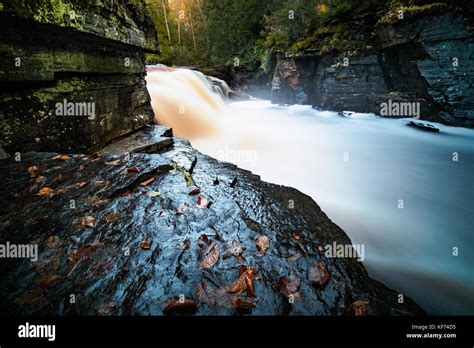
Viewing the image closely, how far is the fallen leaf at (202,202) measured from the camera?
266 cm

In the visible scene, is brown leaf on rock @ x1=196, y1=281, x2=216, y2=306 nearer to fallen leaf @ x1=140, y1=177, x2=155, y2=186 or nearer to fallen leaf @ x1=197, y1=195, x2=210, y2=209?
fallen leaf @ x1=197, y1=195, x2=210, y2=209

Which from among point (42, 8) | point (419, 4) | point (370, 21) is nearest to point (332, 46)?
point (370, 21)

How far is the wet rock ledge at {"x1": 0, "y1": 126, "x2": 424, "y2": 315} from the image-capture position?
154 centimetres

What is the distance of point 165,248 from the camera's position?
6.48ft

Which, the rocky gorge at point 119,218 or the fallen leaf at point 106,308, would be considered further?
the rocky gorge at point 119,218

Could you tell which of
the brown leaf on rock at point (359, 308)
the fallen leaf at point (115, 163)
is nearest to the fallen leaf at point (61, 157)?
the fallen leaf at point (115, 163)

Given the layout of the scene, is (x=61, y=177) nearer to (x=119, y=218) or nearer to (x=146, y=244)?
(x=119, y=218)

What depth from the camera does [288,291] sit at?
1.65 metres

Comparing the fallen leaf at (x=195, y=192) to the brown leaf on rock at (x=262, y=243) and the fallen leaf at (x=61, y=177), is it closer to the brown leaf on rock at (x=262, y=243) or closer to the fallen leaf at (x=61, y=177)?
the brown leaf on rock at (x=262, y=243)

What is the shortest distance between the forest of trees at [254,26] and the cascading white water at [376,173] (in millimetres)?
4305

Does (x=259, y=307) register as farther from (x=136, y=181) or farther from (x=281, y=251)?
(x=136, y=181)

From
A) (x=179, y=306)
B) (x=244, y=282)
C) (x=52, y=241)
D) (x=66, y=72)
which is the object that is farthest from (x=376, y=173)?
(x=66, y=72)

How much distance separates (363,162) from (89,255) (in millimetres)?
7270

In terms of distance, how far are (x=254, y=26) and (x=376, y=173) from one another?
21.1 m
